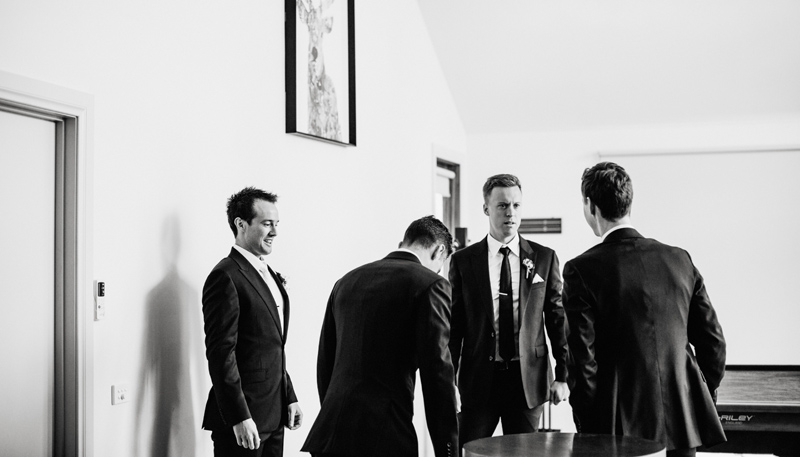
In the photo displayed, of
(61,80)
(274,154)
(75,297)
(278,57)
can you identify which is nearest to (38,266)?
(75,297)

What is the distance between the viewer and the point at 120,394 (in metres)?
3.16

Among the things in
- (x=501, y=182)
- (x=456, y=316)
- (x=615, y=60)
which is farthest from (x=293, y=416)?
(x=615, y=60)

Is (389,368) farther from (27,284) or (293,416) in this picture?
(27,284)

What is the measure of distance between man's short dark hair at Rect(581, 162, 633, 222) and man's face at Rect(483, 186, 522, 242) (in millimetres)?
951

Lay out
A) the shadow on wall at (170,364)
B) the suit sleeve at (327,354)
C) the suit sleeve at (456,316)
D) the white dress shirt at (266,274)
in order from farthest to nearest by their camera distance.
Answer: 1. the suit sleeve at (456,316)
2. the white dress shirt at (266,274)
3. the shadow on wall at (170,364)
4. the suit sleeve at (327,354)

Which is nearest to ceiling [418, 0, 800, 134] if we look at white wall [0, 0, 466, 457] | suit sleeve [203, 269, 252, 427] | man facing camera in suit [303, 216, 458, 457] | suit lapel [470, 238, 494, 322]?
white wall [0, 0, 466, 457]

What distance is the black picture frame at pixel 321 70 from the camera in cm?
445

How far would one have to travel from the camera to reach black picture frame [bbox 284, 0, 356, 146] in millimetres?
4445

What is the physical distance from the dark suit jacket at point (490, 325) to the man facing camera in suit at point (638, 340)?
0.81m

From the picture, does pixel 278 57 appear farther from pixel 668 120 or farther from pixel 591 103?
pixel 668 120

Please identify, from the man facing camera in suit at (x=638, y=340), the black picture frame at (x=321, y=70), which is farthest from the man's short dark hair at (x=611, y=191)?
the black picture frame at (x=321, y=70)

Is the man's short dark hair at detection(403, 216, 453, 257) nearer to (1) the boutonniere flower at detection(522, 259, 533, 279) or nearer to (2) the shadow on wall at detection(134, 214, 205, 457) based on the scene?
(1) the boutonniere flower at detection(522, 259, 533, 279)

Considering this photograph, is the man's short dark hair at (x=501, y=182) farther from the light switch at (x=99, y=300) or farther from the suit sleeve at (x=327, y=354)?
the light switch at (x=99, y=300)

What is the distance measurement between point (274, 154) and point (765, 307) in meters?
4.06
